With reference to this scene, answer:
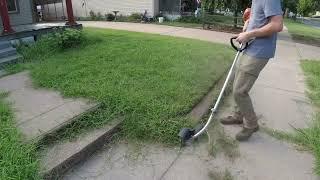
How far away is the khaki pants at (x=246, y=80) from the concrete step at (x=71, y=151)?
1511mm

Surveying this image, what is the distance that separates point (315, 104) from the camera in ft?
16.6

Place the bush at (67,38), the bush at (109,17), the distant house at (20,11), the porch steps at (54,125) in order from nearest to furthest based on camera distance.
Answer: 1. the porch steps at (54,125)
2. the bush at (67,38)
3. the distant house at (20,11)
4. the bush at (109,17)

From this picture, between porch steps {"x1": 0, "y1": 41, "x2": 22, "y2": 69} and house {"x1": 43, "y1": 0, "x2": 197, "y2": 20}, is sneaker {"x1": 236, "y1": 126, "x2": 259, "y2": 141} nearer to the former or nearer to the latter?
porch steps {"x1": 0, "y1": 41, "x2": 22, "y2": 69}

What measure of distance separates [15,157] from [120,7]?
17962 mm

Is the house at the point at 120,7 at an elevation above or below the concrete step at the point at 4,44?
above

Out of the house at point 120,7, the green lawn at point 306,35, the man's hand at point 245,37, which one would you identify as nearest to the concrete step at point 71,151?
the man's hand at point 245,37

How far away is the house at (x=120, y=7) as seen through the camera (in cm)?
1902

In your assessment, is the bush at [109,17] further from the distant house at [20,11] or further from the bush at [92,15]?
the distant house at [20,11]

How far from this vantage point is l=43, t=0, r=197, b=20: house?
62.4ft

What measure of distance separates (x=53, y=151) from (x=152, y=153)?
1037mm

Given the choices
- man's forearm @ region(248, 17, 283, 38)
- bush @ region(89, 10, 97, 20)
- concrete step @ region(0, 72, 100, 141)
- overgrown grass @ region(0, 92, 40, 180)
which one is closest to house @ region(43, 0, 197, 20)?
bush @ region(89, 10, 97, 20)

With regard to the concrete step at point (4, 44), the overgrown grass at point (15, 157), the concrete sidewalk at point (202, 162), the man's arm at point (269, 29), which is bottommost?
the concrete sidewalk at point (202, 162)

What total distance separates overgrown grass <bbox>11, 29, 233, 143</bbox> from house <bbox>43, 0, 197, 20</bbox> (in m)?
11.6

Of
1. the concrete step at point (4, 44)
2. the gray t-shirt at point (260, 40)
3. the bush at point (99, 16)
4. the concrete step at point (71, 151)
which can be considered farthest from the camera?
the bush at point (99, 16)
